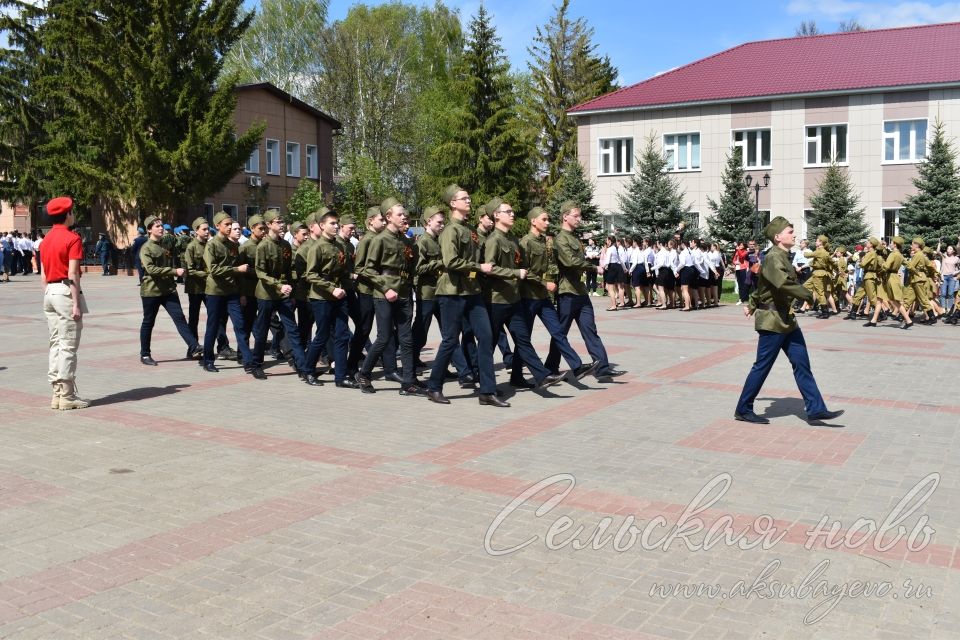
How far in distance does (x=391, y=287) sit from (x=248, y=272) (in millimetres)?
2643

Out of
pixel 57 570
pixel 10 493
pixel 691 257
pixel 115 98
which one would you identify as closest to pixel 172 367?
pixel 10 493

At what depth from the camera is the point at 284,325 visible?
443 inches

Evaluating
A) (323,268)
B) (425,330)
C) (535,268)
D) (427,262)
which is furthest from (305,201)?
(535,268)

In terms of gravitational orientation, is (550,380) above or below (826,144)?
below

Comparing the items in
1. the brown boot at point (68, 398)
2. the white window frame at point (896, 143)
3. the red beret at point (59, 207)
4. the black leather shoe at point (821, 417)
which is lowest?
the black leather shoe at point (821, 417)

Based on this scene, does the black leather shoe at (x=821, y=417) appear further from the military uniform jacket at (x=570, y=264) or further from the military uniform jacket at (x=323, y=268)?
the military uniform jacket at (x=323, y=268)

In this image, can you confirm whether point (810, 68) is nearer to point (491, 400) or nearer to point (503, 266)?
point (503, 266)

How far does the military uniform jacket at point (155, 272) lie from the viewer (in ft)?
40.0

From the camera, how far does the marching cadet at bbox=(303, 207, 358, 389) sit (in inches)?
413

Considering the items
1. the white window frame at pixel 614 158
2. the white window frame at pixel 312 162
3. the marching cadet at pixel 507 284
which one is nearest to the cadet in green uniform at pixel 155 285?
the marching cadet at pixel 507 284

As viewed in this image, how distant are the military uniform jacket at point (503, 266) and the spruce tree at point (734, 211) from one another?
89.1ft

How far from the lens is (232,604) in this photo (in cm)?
440

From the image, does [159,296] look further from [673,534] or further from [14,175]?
[14,175]

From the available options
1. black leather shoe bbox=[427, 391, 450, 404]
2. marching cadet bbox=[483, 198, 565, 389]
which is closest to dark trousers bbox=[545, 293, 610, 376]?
marching cadet bbox=[483, 198, 565, 389]
